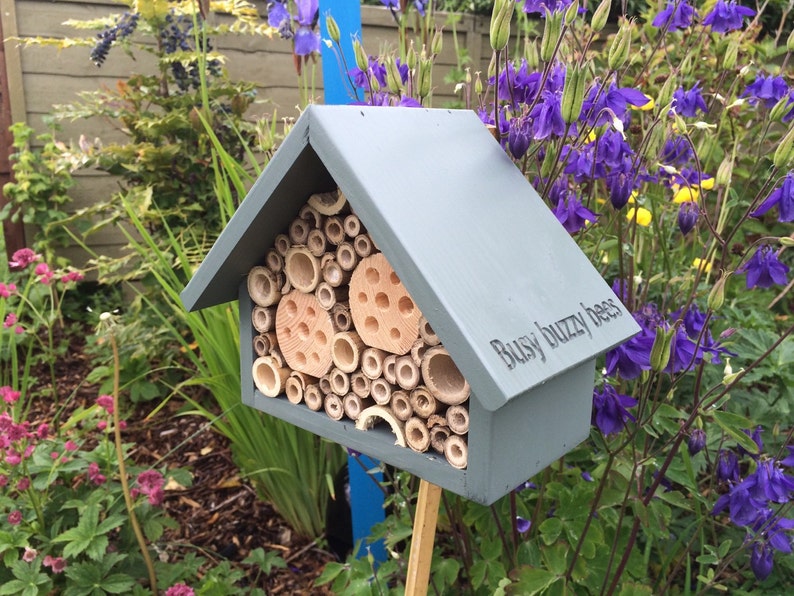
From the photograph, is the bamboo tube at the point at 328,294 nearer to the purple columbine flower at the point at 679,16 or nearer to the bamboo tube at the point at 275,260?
the bamboo tube at the point at 275,260

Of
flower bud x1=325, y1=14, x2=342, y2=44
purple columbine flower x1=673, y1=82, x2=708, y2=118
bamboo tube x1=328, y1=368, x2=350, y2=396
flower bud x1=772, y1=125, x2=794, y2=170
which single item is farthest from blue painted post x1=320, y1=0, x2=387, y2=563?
flower bud x1=772, y1=125, x2=794, y2=170

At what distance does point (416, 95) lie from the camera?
4.53 ft

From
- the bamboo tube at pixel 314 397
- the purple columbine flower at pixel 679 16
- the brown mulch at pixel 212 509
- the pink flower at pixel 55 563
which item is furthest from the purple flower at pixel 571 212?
the pink flower at pixel 55 563

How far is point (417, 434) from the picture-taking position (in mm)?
912

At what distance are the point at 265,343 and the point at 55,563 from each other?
2.77 ft

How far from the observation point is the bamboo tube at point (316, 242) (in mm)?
983

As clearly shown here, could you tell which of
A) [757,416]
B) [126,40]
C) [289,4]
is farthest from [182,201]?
[757,416]

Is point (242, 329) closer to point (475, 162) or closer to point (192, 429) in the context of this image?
point (475, 162)

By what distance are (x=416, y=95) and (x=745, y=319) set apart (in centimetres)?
108

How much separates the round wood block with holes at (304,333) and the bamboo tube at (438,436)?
0.69ft

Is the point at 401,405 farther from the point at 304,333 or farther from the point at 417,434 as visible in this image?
the point at 304,333

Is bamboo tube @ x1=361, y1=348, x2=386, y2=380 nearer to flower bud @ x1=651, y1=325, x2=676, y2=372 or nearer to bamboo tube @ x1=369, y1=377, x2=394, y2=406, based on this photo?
bamboo tube @ x1=369, y1=377, x2=394, y2=406

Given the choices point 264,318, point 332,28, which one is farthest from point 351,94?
point 264,318

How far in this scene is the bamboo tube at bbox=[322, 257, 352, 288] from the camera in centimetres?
97
